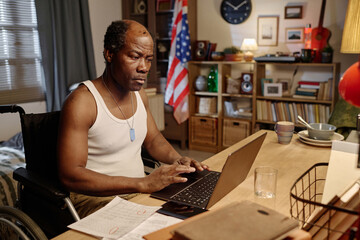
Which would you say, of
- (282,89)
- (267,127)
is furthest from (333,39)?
(267,127)

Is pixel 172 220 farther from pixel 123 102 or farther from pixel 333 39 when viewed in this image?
pixel 333 39

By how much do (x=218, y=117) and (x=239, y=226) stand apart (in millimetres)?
3716

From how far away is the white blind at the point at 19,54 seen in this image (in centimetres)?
360

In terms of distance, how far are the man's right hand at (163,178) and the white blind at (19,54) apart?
3.04 meters

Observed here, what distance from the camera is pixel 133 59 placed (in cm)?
146

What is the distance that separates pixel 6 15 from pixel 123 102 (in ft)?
8.94

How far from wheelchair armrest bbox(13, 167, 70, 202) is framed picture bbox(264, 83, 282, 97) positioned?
10.1 ft

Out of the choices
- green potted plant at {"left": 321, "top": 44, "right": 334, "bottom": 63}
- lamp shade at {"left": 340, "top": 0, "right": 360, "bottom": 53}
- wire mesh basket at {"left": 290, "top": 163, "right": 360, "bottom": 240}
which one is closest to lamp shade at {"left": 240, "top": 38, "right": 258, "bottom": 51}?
green potted plant at {"left": 321, "top": 44, "right": 334, "bottom": 63}

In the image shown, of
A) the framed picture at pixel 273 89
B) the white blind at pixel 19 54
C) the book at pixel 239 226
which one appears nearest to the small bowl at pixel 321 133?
the book at pixel 239 226

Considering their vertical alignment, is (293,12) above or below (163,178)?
above

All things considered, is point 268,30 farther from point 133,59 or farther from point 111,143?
point 111,143

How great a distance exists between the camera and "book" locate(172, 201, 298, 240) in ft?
2.02

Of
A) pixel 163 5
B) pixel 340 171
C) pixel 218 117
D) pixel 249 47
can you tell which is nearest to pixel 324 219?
pixel 340 171

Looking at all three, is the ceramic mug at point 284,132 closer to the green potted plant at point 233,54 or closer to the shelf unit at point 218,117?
the shelf unit at point 218,117
